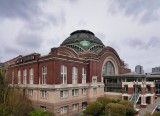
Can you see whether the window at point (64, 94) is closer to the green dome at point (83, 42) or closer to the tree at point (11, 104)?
the tree at point (11, 104)

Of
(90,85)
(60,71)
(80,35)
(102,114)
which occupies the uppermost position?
(80,35)

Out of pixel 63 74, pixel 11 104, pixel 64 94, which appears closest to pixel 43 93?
pixel 64 94

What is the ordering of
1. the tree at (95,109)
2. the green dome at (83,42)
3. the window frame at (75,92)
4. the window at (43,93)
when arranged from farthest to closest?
the green dome at (83,42) < the window frame at (75,92) < the window at (43,93) < the tree at (95,109)

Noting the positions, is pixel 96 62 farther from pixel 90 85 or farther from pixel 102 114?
pixel 102 114

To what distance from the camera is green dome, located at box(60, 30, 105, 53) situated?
56197 millimetres

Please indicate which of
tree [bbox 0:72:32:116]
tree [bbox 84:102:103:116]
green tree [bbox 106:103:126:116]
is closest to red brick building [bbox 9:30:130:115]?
tree [bbox 0:72:32:116]

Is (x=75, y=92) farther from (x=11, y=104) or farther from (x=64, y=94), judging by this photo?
(x=11, y=104)

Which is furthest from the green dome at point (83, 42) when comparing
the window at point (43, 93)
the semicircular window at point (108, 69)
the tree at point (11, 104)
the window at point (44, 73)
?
the tree at point (11, 104)

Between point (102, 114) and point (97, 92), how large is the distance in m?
12.8

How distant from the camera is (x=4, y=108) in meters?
33.6

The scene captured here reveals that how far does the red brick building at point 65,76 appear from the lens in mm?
38031

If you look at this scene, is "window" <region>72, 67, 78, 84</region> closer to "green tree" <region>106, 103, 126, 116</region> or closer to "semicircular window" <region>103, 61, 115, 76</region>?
"green tree" <region>106, 103, 126, 116</region>

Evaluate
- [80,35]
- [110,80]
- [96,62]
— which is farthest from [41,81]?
[80,35]

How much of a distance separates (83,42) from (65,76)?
1957 centimetres
